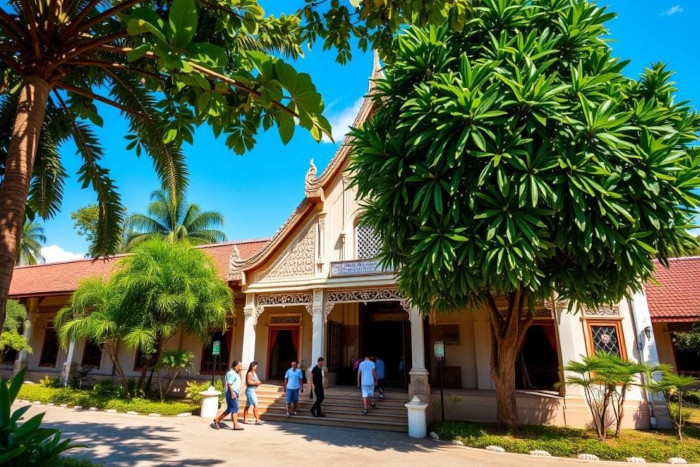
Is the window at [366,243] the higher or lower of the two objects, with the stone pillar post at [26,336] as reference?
higher

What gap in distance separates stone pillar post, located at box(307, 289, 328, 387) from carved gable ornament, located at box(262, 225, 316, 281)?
0.88 m

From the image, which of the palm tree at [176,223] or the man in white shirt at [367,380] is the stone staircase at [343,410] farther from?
the palm tree at [176,223]

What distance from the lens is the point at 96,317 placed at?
12297 mm

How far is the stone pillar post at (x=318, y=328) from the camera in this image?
11625 millimetres

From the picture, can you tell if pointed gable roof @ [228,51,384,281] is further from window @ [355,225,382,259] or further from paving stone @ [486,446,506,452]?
paving stone @ [486,446,506,452]

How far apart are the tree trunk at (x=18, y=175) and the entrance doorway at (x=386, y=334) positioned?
11937 millimetres

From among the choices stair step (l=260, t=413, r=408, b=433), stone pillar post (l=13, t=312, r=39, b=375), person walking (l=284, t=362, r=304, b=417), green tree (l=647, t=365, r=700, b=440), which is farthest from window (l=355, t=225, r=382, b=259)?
stone pillar post (l=13, t=312, r=39, b=375)

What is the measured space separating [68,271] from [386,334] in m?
15.5

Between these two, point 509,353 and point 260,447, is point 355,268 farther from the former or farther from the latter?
point 260,447

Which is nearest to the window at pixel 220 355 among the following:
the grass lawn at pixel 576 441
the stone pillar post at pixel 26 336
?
the stone pillar post at pixel 26 336

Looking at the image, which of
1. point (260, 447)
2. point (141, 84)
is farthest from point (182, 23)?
point (260, 447)

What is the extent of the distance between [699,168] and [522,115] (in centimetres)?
319

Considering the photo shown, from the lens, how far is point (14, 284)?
777 inches

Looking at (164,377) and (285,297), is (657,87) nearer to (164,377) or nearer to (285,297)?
(285,297)
